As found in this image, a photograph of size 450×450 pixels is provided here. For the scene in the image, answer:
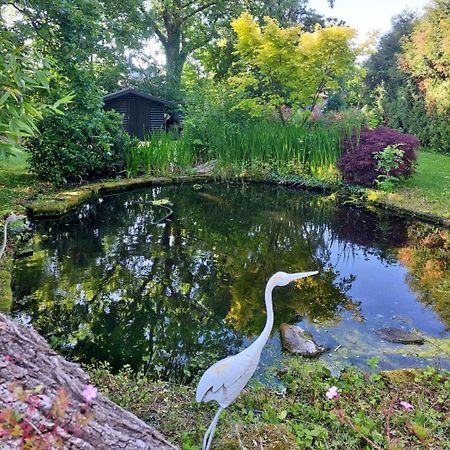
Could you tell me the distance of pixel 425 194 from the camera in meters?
7.14

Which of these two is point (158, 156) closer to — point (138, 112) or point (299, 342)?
point (138, 112)

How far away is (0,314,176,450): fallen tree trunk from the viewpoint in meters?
0.97

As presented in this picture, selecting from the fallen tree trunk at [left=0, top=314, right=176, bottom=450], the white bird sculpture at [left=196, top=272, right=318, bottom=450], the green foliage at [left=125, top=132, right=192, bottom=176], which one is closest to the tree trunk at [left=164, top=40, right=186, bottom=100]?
the green foliage at [left=125, top=132, right=192, bottom=176]

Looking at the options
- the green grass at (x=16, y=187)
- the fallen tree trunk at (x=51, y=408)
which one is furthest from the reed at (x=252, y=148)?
the fallen tree trunk at (x=51, y=408)

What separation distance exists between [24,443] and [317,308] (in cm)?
310

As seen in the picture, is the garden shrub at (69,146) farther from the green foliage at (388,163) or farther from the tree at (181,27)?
the tree at (181,27)

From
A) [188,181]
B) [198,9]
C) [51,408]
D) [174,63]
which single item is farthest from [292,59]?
[174,63]

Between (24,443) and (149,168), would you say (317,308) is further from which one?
(149,168)

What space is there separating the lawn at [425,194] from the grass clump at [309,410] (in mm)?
4435

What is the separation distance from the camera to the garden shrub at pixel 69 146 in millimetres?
7105

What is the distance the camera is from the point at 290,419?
82.9 inches

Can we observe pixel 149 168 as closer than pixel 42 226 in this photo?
No

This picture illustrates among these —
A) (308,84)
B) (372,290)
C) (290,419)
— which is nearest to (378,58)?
(308,84)

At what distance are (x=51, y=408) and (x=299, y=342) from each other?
2.22 m
